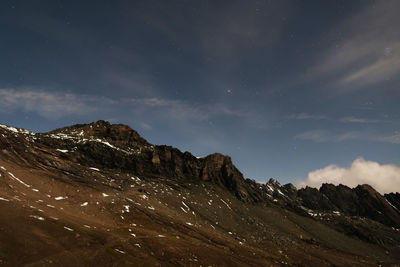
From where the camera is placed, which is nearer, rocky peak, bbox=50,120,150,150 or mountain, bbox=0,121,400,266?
mountain, bbox=0,121,400,266

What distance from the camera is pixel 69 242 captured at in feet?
93.3

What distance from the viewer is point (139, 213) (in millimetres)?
66125

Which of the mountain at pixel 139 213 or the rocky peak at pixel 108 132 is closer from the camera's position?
the mountain at pixel 139 213

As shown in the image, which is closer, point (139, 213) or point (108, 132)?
point (139, 213)

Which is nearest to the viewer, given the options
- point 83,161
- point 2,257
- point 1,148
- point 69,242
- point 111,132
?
point 2,257

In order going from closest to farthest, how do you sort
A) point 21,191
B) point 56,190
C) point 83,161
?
point 21,191 → point 56,190 → point 83,161

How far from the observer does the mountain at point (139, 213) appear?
29703 mm

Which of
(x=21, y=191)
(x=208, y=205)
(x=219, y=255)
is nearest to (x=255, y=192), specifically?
(x=208, y=205)

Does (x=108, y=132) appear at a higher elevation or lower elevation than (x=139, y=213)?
higher

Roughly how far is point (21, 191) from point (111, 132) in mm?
105793

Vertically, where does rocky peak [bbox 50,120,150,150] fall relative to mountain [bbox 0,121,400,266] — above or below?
above

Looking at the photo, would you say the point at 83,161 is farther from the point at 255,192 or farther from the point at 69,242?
the point at 255,192

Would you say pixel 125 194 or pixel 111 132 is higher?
pixel 111 132

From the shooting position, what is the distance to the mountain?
29.7 meters
